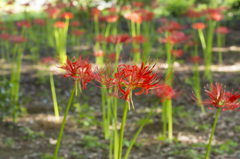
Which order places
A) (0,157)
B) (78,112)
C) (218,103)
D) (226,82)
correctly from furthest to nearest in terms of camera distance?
(226,82) → (78,112) → (0,157) → (218,103)

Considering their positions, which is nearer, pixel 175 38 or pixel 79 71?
pixel 79 71

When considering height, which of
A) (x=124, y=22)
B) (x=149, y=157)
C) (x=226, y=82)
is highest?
(x=124, y=22)

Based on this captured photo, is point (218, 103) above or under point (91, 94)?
above

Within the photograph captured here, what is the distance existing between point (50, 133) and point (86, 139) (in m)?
0.58

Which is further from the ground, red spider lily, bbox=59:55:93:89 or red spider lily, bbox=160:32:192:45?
red spider lily, bbox=160:32:192:45

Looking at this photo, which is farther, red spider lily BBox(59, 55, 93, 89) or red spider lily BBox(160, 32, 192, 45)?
red spider lily BBox(160, 32, 192, 45)

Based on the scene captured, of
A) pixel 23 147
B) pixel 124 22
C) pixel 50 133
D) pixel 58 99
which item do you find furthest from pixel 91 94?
pixel 124 22

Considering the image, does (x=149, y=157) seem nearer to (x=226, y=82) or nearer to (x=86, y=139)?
(x=86, y=139)

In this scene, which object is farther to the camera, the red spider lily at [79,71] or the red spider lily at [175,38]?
the red spider lily at [175,38]

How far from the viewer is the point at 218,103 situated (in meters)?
1.47

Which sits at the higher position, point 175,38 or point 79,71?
point 175,38

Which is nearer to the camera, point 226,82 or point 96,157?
point 96,157

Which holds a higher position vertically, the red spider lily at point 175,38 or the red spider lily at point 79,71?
the red spider lily at point 175,38

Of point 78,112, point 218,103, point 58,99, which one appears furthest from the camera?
point 58,99
